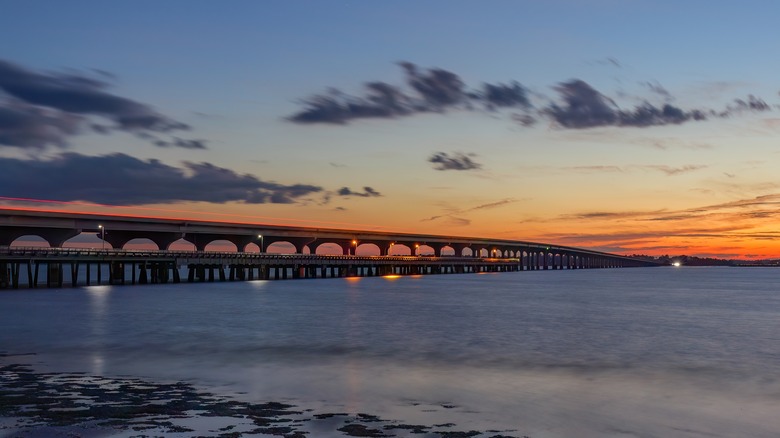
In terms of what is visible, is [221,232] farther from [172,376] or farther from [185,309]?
[172,376]

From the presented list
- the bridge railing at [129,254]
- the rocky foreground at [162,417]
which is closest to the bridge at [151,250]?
the bridge railing at [129,254]

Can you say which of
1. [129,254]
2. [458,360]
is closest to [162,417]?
[458,360]

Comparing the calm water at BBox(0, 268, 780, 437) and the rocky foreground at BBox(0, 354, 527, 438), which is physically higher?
the rocky foreground at BBox(0, 354, 527, 438)

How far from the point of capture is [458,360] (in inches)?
1187

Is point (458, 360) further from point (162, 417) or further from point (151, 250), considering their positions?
point (151, 250)

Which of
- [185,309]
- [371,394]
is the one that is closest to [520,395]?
[371,394]

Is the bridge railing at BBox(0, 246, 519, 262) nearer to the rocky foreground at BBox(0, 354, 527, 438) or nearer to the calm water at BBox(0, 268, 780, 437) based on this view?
the calm water at BBox(0, 268, 780, 437)

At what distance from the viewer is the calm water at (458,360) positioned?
1914 cm

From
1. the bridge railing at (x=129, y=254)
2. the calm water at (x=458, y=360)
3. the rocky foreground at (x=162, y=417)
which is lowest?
the calm water at (x=458, y=360)

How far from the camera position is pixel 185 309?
5756 centimetres

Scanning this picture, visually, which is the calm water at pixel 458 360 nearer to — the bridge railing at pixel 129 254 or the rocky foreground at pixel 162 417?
the rocky foreground at pixel 162 417

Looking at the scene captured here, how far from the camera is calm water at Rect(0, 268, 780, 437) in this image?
1914 cm

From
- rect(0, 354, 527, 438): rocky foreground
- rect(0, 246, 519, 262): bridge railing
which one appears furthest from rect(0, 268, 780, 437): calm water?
rect(0, 246, 519, 262): bridge railing

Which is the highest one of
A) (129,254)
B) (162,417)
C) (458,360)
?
(129,254)
